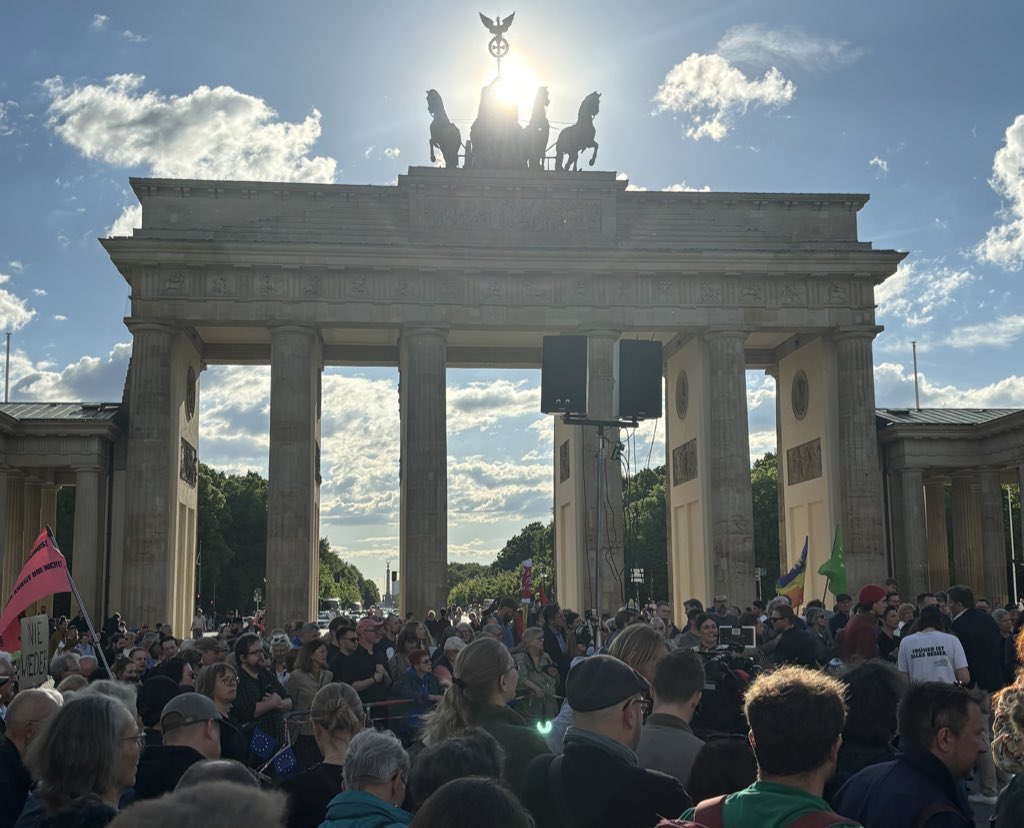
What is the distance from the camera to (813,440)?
4350 cm

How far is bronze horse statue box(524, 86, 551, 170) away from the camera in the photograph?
4222cm

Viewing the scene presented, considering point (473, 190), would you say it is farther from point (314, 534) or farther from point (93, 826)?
point (93, 826)

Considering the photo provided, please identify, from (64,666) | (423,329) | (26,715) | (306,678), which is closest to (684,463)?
(423,329)

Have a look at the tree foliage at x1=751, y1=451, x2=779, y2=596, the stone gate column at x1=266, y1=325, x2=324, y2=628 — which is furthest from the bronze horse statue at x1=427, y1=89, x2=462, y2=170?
the tree foliage at x1=751, y1=451, x2=779, y2=596

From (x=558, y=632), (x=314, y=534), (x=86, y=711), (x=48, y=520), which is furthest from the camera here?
(x=48, y=520)

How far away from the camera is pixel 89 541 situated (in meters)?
39.0

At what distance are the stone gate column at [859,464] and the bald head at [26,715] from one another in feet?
119

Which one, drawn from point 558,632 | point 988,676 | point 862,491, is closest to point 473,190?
point 862,491

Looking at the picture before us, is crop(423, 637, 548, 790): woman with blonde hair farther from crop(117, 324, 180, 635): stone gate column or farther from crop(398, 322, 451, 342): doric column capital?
crop(398, 322, 451, 342): doric column capital

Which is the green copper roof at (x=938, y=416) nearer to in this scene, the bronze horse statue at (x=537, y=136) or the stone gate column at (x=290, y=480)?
the bronze horse statue at (x=537, y=136)

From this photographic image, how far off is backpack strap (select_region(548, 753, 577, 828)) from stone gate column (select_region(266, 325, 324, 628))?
34462 millimetres

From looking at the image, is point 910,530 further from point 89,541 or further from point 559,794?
point 559,794

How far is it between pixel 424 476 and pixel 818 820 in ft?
118

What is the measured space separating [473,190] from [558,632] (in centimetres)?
2529
